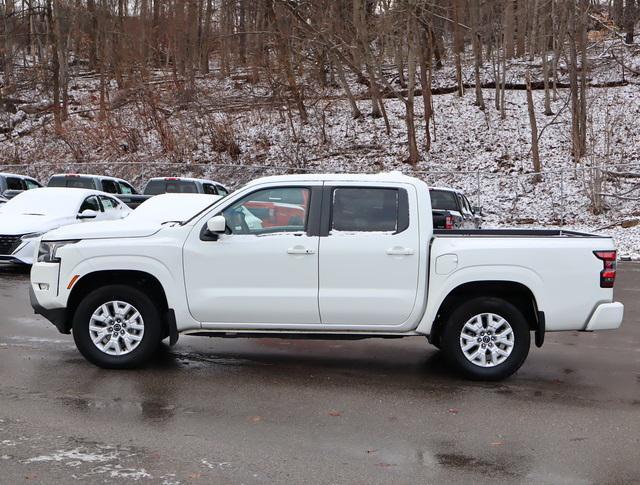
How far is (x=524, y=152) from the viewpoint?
31.2 m

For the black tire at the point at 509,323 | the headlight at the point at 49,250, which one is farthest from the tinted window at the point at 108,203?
the black tire at the point at 509,323

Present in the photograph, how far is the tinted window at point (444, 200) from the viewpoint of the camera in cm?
2064

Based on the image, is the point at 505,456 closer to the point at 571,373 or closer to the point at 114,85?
the point at 571,373

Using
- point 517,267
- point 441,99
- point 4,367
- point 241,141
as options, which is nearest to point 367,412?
point 517,267

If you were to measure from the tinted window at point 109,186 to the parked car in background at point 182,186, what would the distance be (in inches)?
37.2

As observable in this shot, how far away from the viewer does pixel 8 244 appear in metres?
14.5

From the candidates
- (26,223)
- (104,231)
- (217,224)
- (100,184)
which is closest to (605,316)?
(217,224)

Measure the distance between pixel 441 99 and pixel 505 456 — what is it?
34143 millimetres

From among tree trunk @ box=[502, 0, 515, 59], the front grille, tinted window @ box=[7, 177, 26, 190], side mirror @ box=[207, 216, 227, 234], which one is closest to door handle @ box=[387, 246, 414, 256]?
side mirror @ box=[207, 216, 227, 234]

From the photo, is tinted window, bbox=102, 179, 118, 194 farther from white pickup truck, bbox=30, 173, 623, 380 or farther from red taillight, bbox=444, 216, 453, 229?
white pickup truck, bbox=30, 173, 623, 380

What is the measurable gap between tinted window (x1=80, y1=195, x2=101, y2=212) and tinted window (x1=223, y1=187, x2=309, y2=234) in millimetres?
10172

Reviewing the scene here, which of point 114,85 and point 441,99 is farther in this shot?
point 114,85

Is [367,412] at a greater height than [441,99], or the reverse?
[441,99]

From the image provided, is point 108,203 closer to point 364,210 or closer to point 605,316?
point 364,210
